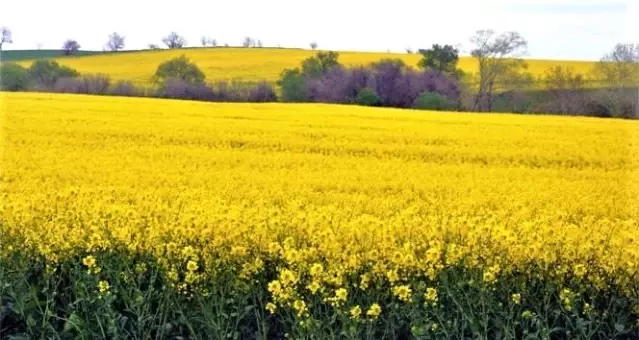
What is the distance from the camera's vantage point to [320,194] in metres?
4.66

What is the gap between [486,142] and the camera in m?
4.59

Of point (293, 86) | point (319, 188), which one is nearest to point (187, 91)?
point (293, 86)

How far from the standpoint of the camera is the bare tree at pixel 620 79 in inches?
161

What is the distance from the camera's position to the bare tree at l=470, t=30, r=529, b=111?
4.20 m

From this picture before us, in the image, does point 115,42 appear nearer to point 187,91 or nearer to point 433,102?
point 187,91

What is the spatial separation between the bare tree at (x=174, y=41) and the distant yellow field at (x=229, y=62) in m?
0.03

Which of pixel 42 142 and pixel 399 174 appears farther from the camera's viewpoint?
pixel 42 142

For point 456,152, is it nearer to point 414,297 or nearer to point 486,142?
point 486,142

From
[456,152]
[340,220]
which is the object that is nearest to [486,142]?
[456,152]

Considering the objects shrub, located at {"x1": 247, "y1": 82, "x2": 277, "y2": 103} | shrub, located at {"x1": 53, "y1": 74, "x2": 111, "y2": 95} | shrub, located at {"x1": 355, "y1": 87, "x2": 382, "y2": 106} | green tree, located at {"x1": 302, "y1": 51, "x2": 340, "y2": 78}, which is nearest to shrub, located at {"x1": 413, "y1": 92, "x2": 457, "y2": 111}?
shrub, located at {"x1": 355, "y1": 87, "x2": 382, "y2": 106}

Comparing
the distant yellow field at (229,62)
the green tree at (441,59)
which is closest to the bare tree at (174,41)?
the distant yellow field at (229,62)

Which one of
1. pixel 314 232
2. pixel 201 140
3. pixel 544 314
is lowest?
pixel 544 314

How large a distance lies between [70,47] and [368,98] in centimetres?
167

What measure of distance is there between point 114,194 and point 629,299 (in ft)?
8.62
